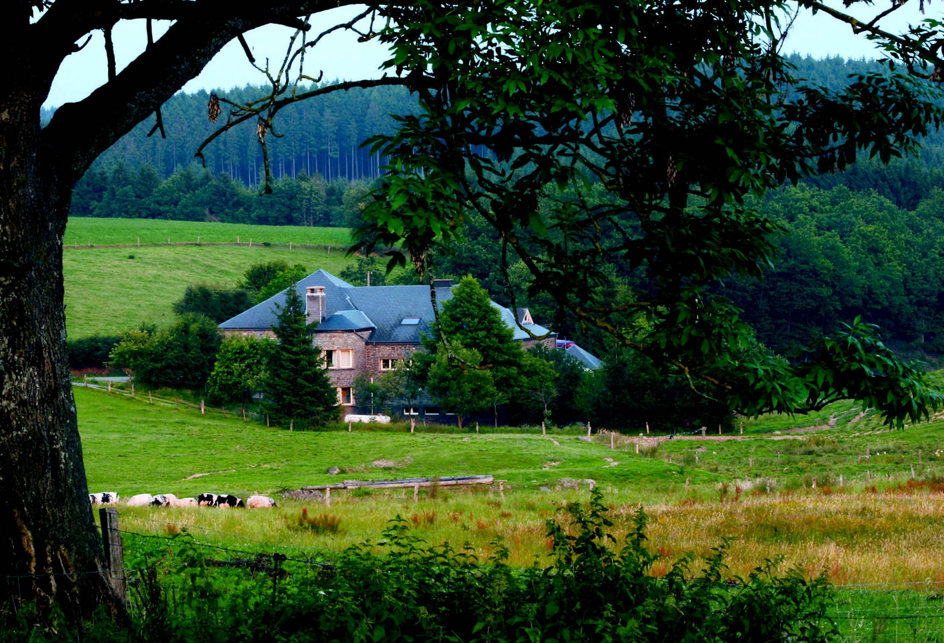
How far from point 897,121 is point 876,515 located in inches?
432

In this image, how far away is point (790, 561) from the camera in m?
12.3

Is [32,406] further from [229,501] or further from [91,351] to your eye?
[91,351]

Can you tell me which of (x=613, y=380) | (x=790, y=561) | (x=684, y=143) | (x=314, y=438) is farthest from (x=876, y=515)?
(x=613, y=380)

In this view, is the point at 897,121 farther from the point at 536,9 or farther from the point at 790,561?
the point at 790,561

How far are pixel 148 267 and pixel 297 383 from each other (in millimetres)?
53899

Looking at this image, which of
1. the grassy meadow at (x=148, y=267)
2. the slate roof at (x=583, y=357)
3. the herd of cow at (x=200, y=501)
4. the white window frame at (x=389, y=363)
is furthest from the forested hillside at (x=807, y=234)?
the herd of cow at (x=200, y=501)

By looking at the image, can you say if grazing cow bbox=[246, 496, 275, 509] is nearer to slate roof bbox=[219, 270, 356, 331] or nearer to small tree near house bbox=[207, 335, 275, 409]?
small tree near house bbox=[207, 335, 275, 409]

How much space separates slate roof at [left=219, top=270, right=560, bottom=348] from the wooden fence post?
6232cm

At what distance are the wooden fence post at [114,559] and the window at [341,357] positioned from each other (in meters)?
62.9

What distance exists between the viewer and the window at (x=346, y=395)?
A: 70.1m

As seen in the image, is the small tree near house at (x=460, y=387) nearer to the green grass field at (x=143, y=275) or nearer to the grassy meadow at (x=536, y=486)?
the grassy meadow at (x=536, y=486)

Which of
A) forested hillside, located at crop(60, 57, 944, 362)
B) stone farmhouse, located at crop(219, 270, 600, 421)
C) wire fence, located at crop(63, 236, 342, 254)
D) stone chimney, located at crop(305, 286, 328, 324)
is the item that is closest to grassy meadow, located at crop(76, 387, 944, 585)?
stone farmhouse, located at crop(219, 270, 600, 421)

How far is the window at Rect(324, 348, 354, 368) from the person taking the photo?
229 ft

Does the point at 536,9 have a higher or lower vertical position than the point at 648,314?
higher
